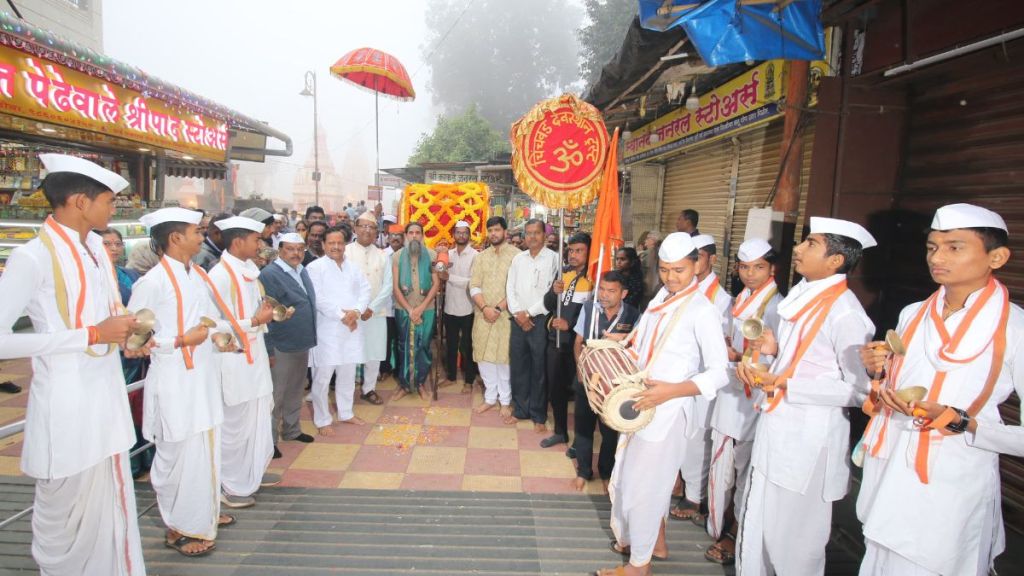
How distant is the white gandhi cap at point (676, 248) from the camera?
8.58 ft

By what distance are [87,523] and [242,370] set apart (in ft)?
4.12

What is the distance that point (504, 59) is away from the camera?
63.2 metres

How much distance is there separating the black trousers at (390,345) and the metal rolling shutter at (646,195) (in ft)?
16.8

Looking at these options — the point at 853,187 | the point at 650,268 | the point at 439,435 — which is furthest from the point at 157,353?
the point at 650,268

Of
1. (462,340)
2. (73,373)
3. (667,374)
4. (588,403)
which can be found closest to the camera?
(73,373)

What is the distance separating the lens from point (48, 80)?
7348 mm

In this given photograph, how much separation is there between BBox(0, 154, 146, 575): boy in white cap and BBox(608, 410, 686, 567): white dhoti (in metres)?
2.54

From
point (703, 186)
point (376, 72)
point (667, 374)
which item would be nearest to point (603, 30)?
point (376, 72)

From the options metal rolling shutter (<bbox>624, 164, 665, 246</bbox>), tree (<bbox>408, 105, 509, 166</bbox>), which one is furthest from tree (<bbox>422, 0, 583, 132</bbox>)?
metal rolling shutter (<bbox>624, 164, 665, 246</bbox>)

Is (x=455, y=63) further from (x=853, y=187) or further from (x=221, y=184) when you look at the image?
(x=853, y=187)

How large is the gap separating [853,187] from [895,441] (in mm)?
2503

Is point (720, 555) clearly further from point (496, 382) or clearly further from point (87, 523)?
point (87, 523)

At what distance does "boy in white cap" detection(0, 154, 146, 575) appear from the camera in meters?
2.16

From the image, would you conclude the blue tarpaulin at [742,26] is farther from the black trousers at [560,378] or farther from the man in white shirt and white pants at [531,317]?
the black trousers at [560,378]
